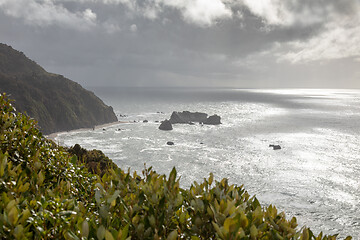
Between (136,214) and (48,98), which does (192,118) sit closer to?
(48,98)

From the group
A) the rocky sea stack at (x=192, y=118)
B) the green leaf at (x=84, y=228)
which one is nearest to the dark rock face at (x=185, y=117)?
the rocky sea stack at (x=192, y=118)

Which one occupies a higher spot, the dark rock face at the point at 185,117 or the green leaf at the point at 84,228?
the green leaf at the point at 84,228

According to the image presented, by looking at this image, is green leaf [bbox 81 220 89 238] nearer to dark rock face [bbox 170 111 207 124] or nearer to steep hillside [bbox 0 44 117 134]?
steep hillside [bbox 0 44 117 134]

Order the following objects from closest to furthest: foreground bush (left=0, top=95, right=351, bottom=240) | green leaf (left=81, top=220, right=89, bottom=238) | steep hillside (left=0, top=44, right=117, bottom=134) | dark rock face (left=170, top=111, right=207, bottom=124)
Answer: green leaf (left=81, top=220, right=89, bottom=238), foreground bush (left=0, top=95, right=351, bottom=240), steep hillside (left=0, top=44, right=117, bottom=134), dark rock face (left=170, top=111, right=207, bottom=124)

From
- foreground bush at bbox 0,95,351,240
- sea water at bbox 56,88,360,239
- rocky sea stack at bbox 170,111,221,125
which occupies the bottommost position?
sea water at bbox 56,88,360,239

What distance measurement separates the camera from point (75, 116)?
12962 centimetres

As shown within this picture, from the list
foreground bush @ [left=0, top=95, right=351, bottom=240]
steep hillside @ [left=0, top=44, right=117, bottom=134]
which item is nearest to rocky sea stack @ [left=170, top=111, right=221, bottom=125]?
steep hillside @ [left=0, top=44, right=117, bottom=134]

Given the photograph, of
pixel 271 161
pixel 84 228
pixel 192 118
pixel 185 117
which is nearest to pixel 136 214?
pixel 84 228

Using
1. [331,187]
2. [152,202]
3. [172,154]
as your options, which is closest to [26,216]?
[152,202]

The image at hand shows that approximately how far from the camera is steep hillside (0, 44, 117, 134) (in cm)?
11538

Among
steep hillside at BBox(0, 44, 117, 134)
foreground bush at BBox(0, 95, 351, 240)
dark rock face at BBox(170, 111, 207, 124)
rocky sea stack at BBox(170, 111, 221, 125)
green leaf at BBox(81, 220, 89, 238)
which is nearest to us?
green leaf at BBox(81, 220, 89, 238)

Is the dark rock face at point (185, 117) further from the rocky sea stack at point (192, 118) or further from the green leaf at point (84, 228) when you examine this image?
the green leaf at point (84, 228)

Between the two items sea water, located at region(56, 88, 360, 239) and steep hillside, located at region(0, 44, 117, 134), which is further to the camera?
steep hillside, located at region(0, 44, 117, 134)

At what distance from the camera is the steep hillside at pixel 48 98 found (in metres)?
115
